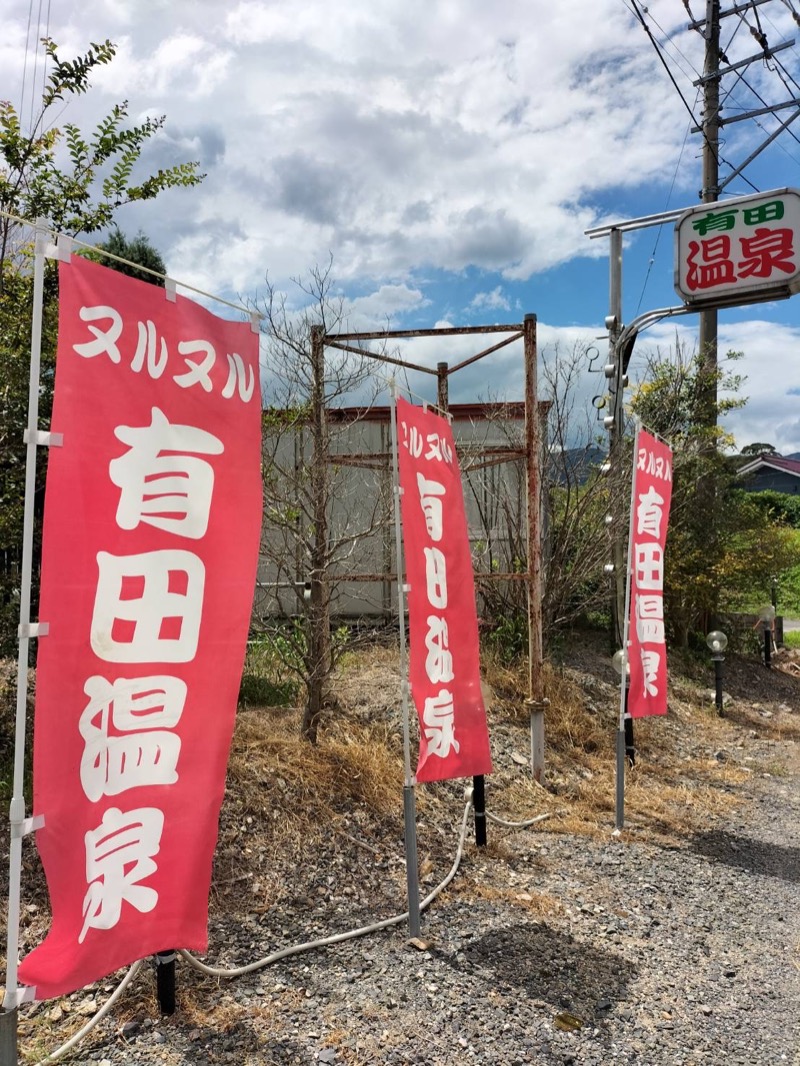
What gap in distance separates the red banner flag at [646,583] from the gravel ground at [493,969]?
115 cm

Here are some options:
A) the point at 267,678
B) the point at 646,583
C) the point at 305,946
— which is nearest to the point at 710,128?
the point at 646,583

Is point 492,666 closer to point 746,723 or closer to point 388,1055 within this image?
point 746,723

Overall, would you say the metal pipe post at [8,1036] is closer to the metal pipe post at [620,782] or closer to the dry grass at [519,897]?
the dry grass at [519,897]

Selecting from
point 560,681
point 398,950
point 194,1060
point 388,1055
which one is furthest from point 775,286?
point 194,1060

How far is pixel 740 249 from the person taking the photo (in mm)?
6961

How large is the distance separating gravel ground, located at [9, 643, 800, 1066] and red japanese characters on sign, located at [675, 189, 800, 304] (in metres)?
4.77

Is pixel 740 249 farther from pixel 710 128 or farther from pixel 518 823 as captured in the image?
pixel 710 128

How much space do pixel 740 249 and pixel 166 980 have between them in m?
7.11

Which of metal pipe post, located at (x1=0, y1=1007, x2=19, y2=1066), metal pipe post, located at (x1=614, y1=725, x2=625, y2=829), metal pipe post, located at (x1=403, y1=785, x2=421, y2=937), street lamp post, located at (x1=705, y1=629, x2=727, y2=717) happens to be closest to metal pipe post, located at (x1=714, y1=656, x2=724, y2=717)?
street lamp post, located at (x1=705, y1=629, x2=727, y2=717)

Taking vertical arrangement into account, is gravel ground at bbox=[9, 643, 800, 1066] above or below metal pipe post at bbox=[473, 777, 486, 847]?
below

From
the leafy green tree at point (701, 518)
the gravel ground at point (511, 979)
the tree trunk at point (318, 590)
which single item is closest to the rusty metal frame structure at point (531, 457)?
the tree trunk at point (318, 590)

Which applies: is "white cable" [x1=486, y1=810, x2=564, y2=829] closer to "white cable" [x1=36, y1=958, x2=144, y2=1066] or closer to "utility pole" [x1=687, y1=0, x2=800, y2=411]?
"white cable" [x1=36, y1=958, x2=144, y2=1066]

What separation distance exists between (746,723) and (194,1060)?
8.55 metres

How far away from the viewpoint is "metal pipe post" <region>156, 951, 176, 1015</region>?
2881 millimetres
